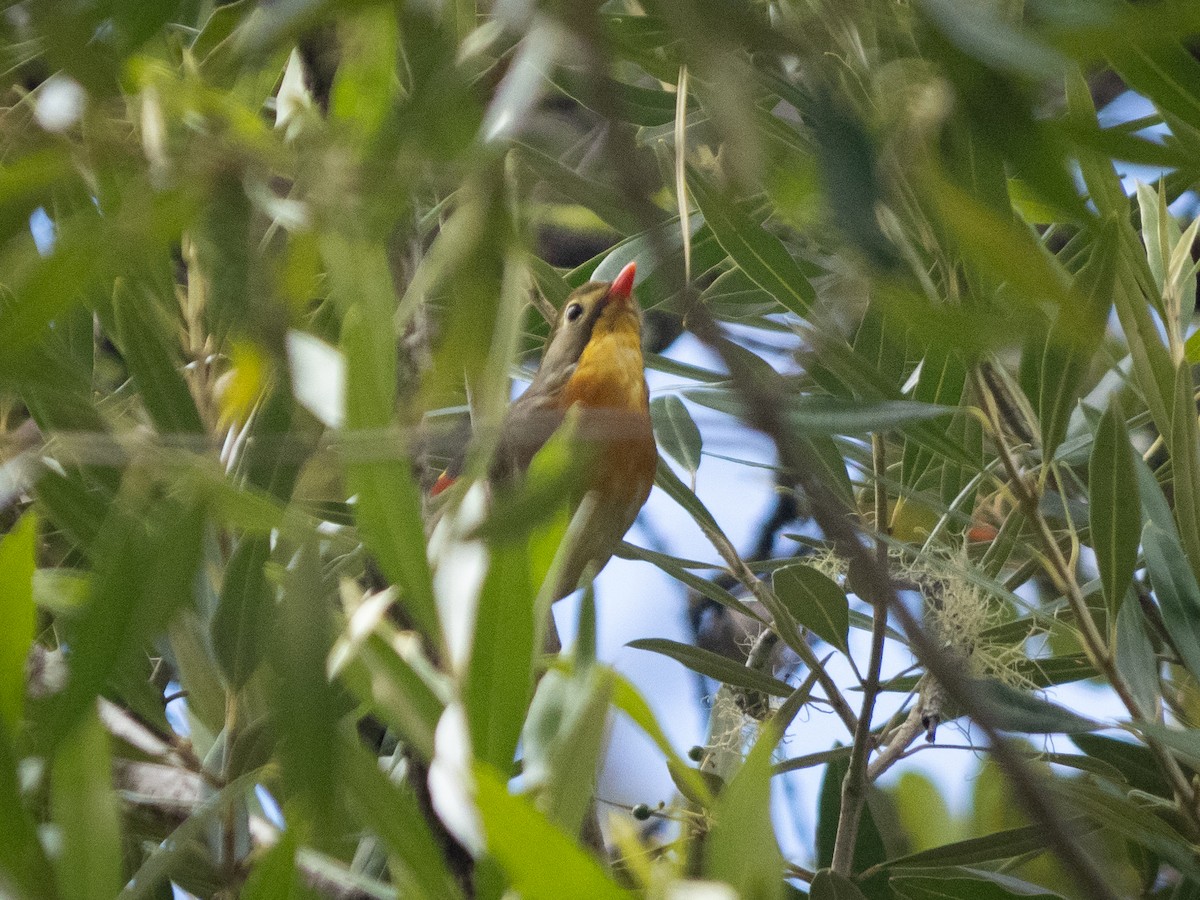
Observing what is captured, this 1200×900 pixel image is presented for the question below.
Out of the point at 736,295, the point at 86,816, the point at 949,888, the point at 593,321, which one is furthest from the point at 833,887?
the point at 593,321

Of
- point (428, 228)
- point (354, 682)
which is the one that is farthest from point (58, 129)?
point (428, 228)

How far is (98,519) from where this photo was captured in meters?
1.43

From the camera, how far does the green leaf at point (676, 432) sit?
2.04 meters

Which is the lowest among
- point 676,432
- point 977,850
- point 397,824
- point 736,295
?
point 977,850

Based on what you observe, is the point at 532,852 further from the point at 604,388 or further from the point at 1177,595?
the point at 604,388

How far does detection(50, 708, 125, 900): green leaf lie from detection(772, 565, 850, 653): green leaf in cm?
93

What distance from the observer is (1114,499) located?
147 cm

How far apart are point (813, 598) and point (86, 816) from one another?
3.26 ft

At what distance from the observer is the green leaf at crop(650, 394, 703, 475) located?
6.68ft

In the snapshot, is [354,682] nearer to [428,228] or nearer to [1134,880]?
[428,228]

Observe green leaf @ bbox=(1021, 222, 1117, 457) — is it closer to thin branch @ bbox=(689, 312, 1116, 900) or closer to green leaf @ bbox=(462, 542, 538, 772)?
green leaf @ bbox=(462, 542, 538, 772)

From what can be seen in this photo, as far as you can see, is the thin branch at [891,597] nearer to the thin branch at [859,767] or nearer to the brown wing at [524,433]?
the brown wing at [524,433]

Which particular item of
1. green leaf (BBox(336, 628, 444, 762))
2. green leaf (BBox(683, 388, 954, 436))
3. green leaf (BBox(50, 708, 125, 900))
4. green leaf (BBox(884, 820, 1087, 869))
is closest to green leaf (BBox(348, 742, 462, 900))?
green leaf (BBox(336, 628, 444, 762))

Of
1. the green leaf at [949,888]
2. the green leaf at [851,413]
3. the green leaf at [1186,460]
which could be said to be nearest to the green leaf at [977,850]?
the green leaf at [949,888]
